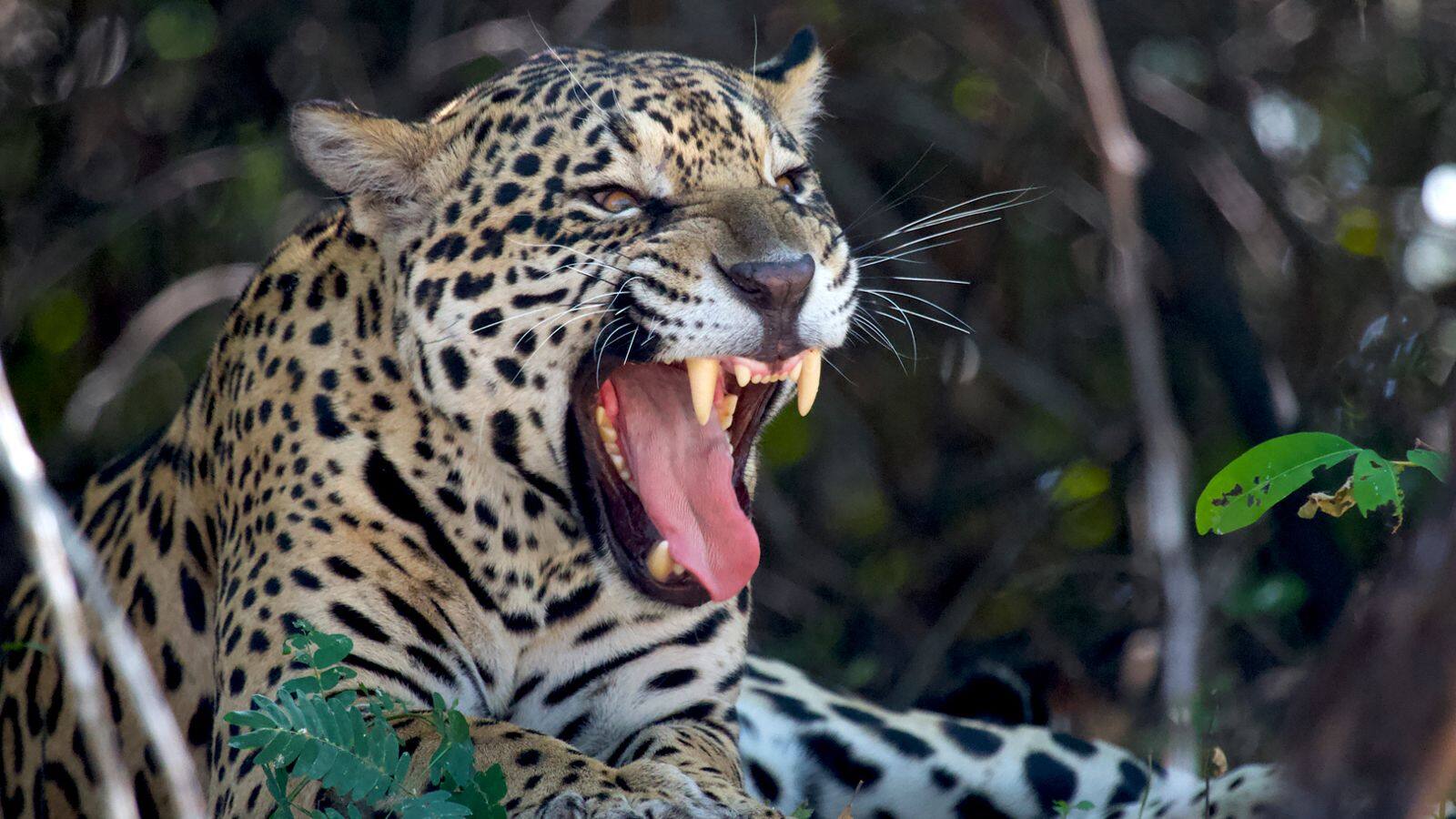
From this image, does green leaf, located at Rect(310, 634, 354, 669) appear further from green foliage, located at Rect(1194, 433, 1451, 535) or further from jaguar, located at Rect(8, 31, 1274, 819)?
green foliage, located at Rect(1194, 433, 1451, 535)

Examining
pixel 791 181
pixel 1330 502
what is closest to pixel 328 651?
pixel 791 181

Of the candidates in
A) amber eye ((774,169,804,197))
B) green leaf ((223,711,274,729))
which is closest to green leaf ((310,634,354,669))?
green leaf ((223,711,274,729))

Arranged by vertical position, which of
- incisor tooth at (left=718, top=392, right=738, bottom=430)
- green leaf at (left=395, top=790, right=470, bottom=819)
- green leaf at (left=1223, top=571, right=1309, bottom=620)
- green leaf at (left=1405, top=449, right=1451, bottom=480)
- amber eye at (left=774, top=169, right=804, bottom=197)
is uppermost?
amber eye at (left=774, top=169, right=804, bottom=197)

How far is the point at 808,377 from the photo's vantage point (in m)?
3.62

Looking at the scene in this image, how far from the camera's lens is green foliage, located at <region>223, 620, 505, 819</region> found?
109 inches

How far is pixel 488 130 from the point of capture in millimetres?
3760

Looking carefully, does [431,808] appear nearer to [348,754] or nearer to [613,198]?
[348,754]

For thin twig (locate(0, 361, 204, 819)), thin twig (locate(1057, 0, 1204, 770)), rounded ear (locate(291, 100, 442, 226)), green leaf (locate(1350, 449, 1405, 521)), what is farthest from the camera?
thin twig (locate(1057, 0, 1204, 770))

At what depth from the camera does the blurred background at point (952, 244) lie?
6.28 metres

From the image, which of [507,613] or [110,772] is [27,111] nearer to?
[507,613]

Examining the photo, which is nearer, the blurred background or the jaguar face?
the jaguar face

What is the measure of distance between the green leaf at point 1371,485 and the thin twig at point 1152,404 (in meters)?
1.69

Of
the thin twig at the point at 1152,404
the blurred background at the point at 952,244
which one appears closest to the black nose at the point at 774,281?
the thin twig at the point at 1152,404

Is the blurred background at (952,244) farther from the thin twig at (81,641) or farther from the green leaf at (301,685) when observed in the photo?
the thin twig at (81,641)
